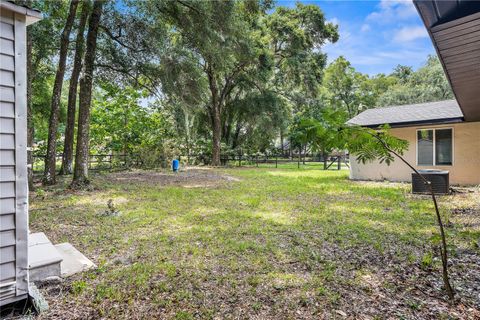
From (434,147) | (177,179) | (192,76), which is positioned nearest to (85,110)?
(192,76)

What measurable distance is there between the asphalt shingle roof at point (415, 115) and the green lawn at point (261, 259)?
351cm

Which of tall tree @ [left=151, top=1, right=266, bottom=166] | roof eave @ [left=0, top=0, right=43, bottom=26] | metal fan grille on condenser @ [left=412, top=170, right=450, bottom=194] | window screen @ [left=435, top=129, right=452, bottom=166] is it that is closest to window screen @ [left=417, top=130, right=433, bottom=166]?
window screen @ [left=435, top=129, right=452, bottom=166]

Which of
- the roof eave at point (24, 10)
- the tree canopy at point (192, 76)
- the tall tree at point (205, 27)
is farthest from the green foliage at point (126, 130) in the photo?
the roof eave at point (24, 10)

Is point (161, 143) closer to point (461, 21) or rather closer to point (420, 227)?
point (420, 227)

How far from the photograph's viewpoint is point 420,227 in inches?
165

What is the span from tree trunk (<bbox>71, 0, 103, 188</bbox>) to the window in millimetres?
10369

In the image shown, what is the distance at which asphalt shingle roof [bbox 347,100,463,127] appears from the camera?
8484 millimetres

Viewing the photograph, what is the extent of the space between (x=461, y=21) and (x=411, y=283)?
8.18 feet

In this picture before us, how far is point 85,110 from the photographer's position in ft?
25.0

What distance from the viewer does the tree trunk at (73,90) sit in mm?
8023

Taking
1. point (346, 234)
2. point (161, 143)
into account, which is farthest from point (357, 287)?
point (161, 143)

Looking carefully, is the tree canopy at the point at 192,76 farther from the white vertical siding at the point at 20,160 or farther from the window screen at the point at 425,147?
the window screen at the point at 425,147

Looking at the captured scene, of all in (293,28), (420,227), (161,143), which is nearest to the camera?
(420,227)

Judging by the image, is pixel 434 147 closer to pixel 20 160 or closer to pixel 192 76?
pixel 192 76
